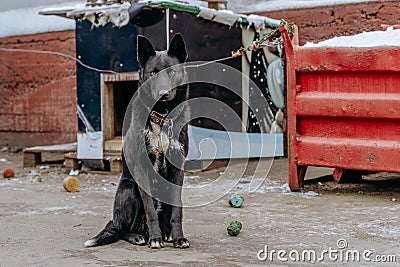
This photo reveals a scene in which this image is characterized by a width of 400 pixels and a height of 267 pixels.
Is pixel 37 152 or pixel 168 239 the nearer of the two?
pixel 168 239

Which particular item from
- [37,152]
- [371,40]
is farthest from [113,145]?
[371,40]

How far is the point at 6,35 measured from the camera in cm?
1075

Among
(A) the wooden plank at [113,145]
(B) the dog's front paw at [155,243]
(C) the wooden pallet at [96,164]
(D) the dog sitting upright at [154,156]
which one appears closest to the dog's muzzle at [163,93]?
(D) the dog sitting upright at [154,156]

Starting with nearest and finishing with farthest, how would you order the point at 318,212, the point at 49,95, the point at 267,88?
the point at 318,212, the point at 267,88, the point at 49,95

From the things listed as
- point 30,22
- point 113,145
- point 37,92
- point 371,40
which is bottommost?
point 113,145

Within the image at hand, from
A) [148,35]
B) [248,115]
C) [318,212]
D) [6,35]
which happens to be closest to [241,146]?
[248,115]

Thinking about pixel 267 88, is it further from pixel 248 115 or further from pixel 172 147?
pixel 172 147

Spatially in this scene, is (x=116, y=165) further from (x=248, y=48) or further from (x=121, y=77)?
(x=248, y=48)

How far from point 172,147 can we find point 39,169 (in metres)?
4.37

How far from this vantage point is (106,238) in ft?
13.3

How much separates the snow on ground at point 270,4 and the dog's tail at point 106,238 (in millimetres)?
5227
